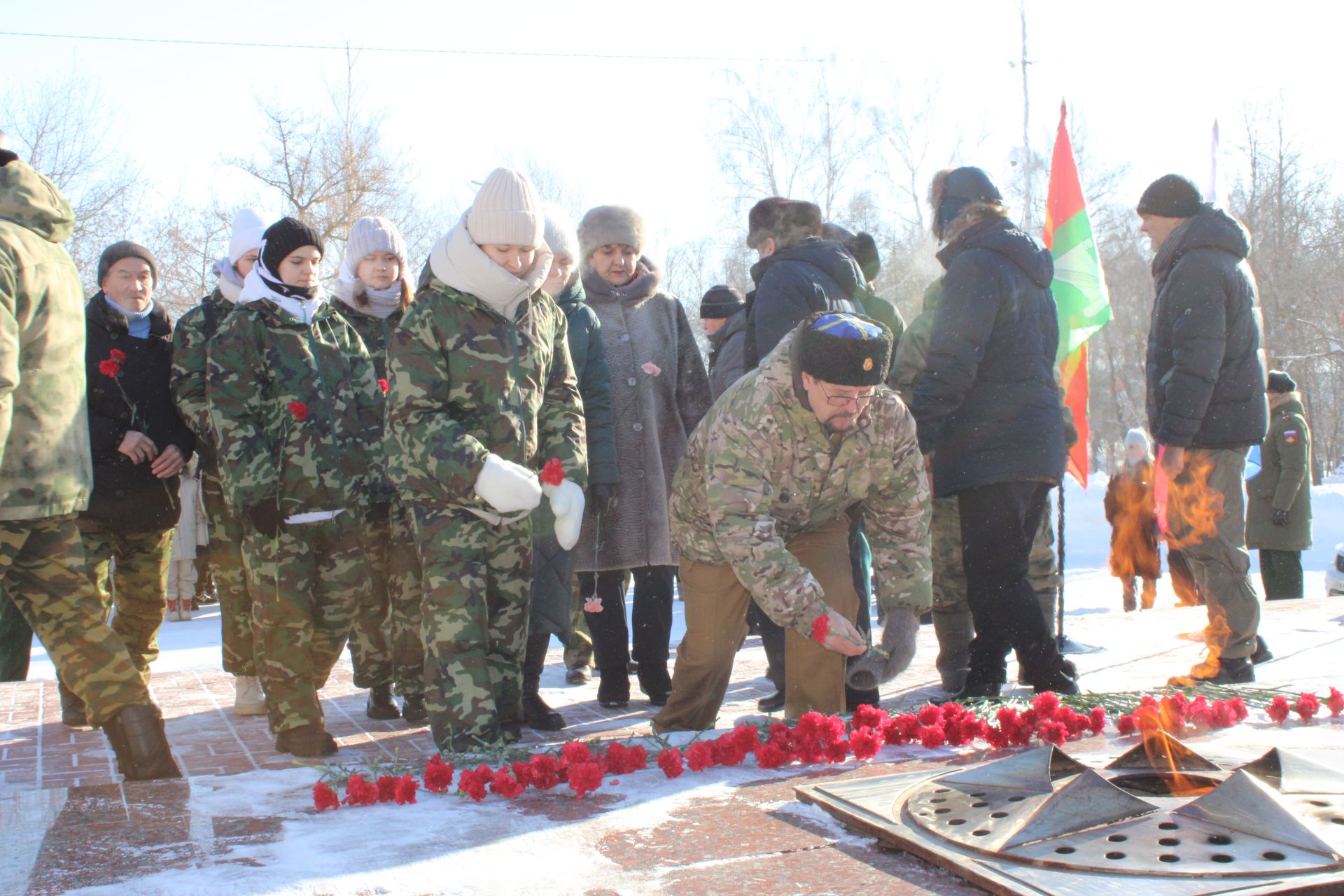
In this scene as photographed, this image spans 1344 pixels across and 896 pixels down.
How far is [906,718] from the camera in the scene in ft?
12.9

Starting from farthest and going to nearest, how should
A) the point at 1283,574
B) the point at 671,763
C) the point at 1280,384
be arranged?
1. the point at 1280,384
2. the point at 1283,574
3. the point at 671,763

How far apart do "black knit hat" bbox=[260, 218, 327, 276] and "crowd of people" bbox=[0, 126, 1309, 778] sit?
1 centimetres

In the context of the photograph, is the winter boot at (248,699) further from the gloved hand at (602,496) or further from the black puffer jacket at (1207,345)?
the black puffer jacket at (1207,345)

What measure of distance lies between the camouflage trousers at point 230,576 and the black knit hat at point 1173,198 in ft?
13.9

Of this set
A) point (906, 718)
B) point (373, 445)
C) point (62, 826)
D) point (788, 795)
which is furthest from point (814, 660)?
point (62, 826)

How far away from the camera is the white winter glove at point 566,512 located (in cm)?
420

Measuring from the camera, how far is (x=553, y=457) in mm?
4418

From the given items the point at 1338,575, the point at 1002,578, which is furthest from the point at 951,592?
the point at 1338,575

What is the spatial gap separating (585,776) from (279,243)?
248 centimetres

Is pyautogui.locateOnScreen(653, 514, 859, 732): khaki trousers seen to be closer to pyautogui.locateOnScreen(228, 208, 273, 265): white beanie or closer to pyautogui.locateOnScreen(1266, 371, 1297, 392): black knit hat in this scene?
pyautogui.locateOnScreen(228, 208, 273, 265): white beanie

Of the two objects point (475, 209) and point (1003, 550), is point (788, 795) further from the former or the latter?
point (475, 209)

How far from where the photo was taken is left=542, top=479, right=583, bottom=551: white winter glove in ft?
13.8

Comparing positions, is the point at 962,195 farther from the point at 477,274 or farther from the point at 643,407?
the point at 477,274

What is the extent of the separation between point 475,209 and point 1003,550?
2354mm
